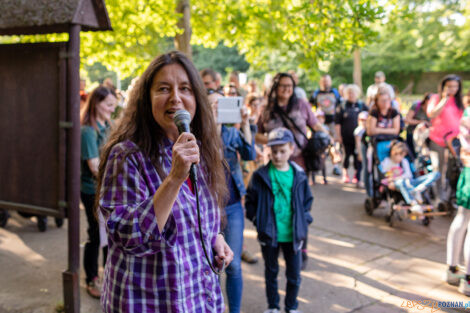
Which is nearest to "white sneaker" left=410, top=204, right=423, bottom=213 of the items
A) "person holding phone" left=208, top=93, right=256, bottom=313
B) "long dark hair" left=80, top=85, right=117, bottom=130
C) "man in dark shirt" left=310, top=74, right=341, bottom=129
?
"person holding phone" left=208, top=93, right=256, bottom=313

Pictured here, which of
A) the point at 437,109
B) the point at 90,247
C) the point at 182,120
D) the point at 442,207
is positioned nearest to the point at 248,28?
the point at 437,109

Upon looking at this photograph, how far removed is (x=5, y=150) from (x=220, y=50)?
29150 mm

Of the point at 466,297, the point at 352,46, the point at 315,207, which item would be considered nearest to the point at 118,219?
the point at 466,297

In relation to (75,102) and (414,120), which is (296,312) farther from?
(414,120)

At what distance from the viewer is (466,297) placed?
13.5 ft

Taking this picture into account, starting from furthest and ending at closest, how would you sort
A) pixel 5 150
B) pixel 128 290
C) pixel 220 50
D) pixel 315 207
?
pixel 220 50, pixel 315 207, pixel 5 150, pixel 128 290

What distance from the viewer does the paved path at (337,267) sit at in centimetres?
415

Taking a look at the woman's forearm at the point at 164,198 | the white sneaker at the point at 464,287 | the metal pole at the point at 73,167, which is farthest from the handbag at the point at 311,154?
the woman's forearm at the point at 164,198

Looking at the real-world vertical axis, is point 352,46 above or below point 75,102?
above

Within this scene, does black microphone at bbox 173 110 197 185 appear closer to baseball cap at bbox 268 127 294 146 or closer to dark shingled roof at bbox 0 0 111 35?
dark shingled roof at bbox 0 0 111 35

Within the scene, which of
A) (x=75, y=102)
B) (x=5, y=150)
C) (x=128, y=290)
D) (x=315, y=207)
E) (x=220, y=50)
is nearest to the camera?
(x=128, y=290)

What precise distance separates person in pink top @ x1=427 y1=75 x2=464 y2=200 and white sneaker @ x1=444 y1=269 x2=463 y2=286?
3018 mm

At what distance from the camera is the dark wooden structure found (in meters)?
3.33

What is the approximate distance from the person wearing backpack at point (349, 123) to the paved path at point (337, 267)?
2671 mm
